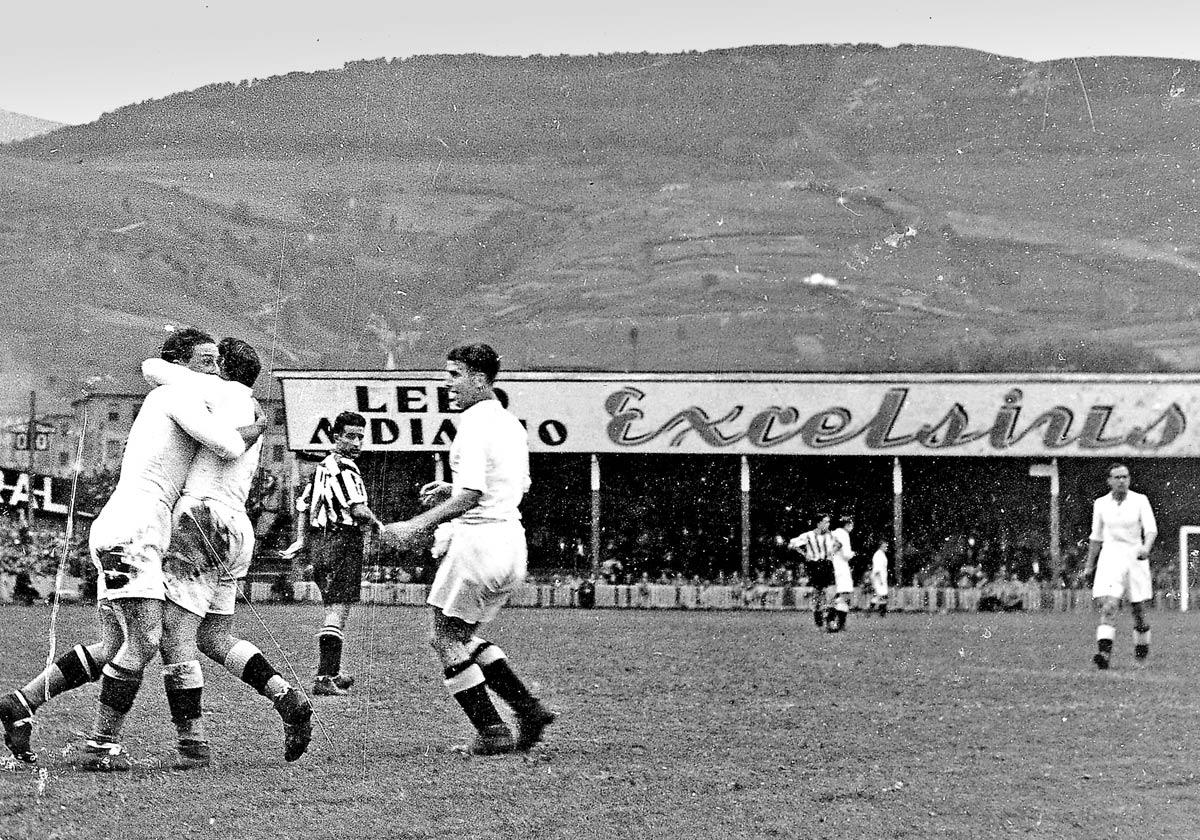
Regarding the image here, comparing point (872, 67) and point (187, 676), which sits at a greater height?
Answer: point (872, 67)

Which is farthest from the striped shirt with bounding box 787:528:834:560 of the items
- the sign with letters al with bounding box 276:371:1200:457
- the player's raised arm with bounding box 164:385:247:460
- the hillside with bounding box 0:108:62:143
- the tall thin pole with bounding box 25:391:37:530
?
the player's raised arm with bounding box 164:385:247:460

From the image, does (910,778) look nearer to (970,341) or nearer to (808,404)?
(970,341)

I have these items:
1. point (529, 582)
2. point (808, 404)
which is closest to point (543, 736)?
point (529, 582)

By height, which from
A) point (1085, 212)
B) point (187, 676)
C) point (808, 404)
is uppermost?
point (1085, 212)

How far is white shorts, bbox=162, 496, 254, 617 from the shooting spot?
4.86 m

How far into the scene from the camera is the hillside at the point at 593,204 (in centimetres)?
758

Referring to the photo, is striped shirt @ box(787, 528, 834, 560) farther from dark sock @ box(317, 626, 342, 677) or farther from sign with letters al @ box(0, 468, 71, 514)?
sign with letters al @ box(0, 468, 71, 514)

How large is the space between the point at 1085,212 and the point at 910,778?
5723 millimetres

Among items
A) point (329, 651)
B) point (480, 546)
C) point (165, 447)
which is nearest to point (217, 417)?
point (165, 447)

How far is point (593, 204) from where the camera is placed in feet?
30.1

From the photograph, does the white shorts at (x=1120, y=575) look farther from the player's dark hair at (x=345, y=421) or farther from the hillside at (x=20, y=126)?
the hillside at (x=20, y=126)

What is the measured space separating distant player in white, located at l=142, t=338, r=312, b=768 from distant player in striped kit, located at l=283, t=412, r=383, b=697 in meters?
1.54

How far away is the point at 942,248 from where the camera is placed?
1053 cm

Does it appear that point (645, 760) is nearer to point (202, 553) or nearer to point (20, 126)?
point (202, 553)
